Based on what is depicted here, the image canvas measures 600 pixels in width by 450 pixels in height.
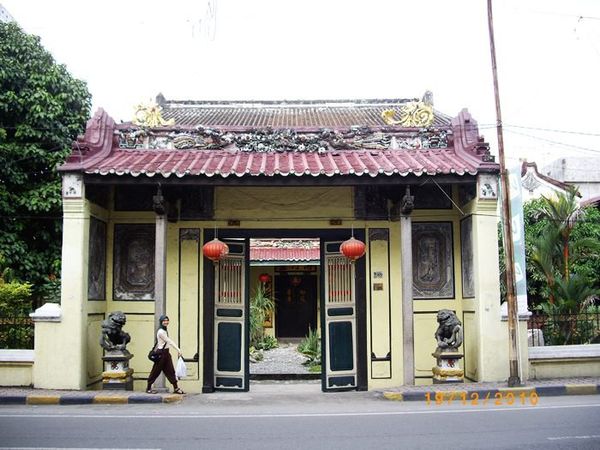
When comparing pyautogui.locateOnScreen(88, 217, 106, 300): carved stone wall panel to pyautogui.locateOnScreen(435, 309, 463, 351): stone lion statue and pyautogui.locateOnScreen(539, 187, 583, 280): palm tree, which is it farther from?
pyautogui.locateOnScreen(539, 187, 583, 280): palm tree

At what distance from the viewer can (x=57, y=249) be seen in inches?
657

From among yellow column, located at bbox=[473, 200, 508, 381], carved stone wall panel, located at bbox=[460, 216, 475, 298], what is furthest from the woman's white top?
carved stone wall panel, located at bbox=[460, 216, 475, 298]

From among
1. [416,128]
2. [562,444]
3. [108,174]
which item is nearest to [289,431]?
[562,444]

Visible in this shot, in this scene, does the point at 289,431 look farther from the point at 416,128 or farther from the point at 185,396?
the point at 416,128

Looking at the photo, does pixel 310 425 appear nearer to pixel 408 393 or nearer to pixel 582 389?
pixel 408 393

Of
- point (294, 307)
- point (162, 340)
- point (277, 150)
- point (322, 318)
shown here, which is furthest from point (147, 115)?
point (294, 307)

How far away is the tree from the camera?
15914mm

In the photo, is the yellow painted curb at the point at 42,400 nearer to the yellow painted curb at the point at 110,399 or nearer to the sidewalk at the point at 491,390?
the yellow painted curb at the point at 110,399

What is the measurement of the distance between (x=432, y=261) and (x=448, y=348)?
191 centimetres

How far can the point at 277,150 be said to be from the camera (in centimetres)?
1268

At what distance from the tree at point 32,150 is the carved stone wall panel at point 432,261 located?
8549 millimetres

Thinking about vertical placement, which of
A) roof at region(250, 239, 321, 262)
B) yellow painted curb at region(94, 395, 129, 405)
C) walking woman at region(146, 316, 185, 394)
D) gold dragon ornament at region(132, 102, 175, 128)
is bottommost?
yellow painted curb at region(94, 395, 129, 405)

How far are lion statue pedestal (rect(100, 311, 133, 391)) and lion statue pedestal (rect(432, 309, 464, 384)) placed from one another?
5.62 meters

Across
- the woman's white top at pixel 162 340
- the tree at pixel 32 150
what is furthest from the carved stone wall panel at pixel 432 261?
the tree at pixel 32 150
